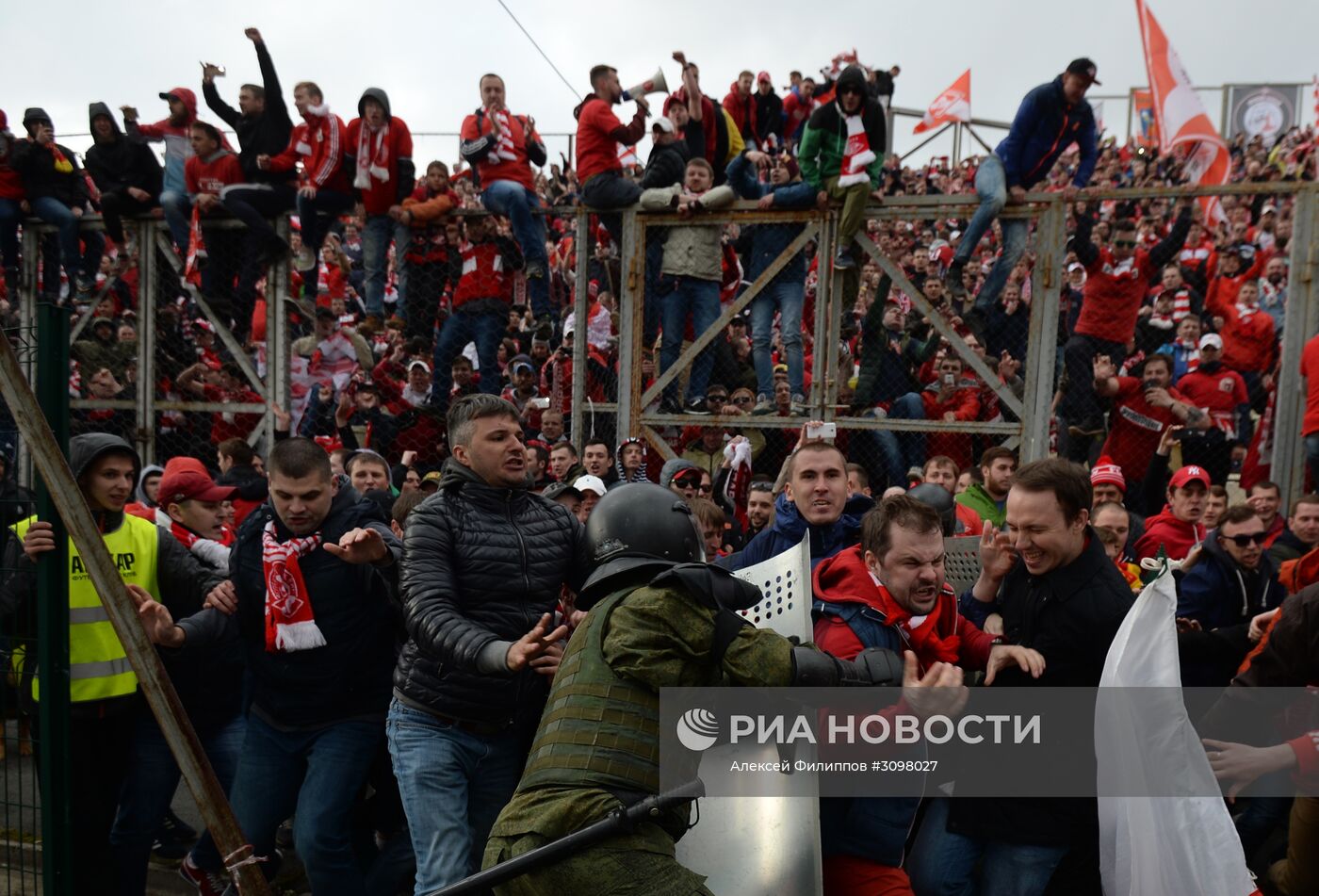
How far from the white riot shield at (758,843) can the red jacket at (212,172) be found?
7056 millimetres

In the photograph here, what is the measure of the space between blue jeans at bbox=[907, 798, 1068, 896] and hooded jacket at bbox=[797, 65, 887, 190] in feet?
16.0

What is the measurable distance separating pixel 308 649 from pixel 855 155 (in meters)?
4.93

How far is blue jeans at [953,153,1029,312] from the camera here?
276 inches

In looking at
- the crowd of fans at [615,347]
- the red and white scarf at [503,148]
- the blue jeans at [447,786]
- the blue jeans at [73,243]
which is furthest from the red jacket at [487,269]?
the blue jeans at [447,786]

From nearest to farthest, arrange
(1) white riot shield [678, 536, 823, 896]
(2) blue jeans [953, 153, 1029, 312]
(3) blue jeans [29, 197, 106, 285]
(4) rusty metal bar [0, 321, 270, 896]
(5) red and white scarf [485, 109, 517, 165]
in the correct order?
(1) white riot shield [678, 536, 823, 896]
(4) rusty metal bar [0, 321, 270, 896]
(2) blue jeans [953, 153, 1029, 312]
(5) red and white scarf [485, 109, 517, 165]
(3) blue jeans [29, 197, 106, 285]

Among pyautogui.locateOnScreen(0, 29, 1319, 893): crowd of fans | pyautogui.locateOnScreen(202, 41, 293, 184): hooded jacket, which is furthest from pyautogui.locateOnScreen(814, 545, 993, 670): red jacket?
pyautogui.locateOnScreen(202, 41, 293, 184): hooded jacket

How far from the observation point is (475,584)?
365 cm

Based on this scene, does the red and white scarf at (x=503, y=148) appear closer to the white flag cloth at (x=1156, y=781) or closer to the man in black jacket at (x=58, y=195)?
the man in black jacket at (x=58, y=195)

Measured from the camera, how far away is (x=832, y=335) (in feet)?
23.6

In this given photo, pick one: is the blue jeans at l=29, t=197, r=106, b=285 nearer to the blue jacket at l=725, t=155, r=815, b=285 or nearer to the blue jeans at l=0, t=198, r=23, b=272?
the blue jeans at l=0, t=198, r=23, b=272

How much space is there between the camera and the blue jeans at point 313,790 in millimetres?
3822

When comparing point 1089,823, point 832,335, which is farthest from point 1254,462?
point 1089,823

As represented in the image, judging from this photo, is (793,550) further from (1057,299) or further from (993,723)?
(1057,299)

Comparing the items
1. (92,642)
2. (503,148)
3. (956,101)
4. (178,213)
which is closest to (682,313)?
(503,148)
